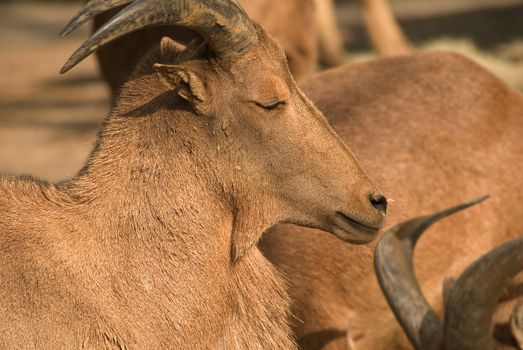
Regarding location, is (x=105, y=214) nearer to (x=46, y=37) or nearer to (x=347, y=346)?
(x=347, y=346)

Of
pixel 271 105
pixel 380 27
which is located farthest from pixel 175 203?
pixel 380 27

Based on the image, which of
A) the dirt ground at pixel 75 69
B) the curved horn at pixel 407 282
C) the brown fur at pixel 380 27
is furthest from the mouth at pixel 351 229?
the brown fur at pixel 380 27

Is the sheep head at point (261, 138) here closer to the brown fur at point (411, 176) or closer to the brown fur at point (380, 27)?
the brown fur at point (411, 176)

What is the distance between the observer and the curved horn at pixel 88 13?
3.93m

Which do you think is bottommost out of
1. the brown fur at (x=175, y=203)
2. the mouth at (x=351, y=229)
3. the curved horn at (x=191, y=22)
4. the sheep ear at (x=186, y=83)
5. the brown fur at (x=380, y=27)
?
the brown fur at (x=380, y=27)

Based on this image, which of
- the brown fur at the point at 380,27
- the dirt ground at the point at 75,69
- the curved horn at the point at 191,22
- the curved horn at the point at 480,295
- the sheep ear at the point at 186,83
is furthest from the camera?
the dirt ground at the point at 75,69

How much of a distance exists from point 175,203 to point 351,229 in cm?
69

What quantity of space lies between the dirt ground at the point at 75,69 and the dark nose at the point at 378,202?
532cm

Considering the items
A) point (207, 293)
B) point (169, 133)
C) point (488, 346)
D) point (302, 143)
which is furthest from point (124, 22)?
point (488, 346)

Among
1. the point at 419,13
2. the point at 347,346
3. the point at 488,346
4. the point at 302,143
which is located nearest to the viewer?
the point at 302,143

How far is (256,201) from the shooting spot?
14.1 feet

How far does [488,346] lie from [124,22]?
6.74 ft

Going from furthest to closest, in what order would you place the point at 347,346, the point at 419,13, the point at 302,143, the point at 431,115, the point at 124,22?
the point at 419,13 < the point at 431,115 < the point at 347,346 < the point at 302,143 < the point at 124,22

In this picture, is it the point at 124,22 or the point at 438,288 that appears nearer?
the point at 124,22
